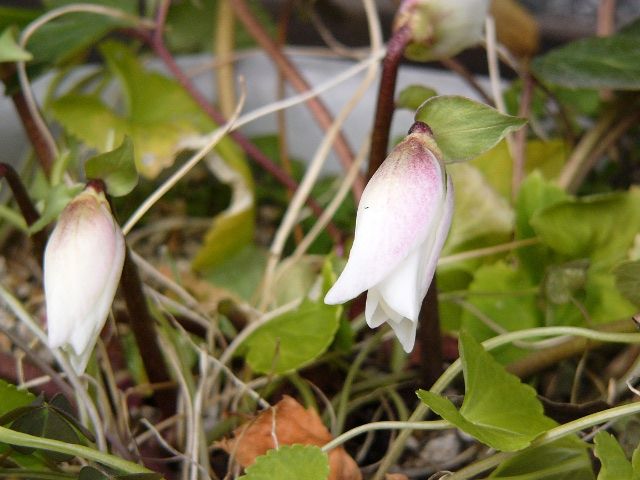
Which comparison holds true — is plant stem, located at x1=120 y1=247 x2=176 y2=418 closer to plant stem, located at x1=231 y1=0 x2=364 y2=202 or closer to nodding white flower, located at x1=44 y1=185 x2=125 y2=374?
nodding white flower, located at x1=44 y1=185 x2=125 y2=374

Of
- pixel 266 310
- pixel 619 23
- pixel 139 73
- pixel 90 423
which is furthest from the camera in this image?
pixel 619 23

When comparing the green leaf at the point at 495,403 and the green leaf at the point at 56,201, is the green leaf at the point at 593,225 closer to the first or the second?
the green leaf at the point at 495,403

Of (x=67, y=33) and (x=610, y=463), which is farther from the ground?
(x=67, y=33)

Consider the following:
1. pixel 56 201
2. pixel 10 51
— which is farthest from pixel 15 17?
pixel 56 201

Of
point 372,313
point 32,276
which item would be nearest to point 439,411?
point 372,313

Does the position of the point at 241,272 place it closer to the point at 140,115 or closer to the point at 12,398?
the point at 140,115

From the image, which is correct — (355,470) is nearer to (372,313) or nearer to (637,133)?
(372,313)
